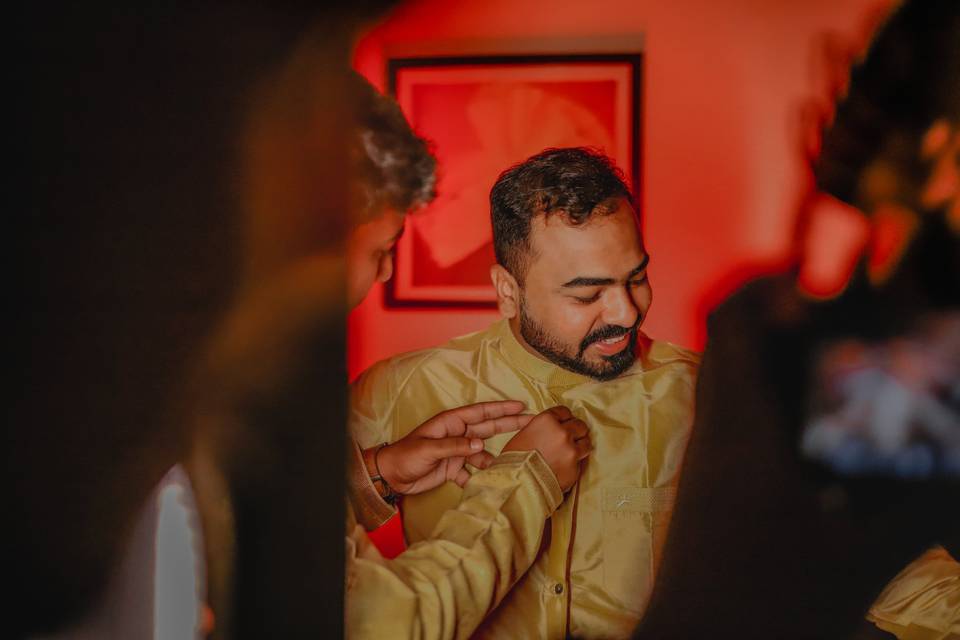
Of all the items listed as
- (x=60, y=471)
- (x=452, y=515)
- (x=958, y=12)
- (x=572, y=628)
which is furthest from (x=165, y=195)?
(x=958, y=12)

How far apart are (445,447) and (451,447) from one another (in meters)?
0.01

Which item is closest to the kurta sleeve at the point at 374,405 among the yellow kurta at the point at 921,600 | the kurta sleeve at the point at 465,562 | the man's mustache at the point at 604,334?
the kurta sleeve at the point at 465,562

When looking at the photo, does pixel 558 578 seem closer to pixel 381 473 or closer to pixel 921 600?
pixel 381 473

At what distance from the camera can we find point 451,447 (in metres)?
1.65

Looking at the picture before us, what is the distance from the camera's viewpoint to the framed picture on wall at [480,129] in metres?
1.69

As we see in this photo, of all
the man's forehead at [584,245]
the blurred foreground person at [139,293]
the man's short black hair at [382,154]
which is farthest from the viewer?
the man's short black hair at [382,154]

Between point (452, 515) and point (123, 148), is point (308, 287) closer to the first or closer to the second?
point (123, 148)

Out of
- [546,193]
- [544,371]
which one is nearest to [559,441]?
[544,371]

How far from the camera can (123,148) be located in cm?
155

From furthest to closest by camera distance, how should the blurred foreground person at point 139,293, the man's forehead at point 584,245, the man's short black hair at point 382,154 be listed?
the man's short black hair at point 382,154 → the man's forehead at point 584,245 → the blurred foreground person at point 139,293

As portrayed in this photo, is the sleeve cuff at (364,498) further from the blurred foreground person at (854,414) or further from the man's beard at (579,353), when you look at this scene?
the blurred foreground person at (854,414)

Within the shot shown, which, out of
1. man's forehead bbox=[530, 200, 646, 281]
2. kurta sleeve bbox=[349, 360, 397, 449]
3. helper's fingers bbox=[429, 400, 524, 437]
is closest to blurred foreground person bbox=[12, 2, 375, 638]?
kurta sleeve bbox=[349, 360, 397, 449]

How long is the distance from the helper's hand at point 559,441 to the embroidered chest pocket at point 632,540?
104mm

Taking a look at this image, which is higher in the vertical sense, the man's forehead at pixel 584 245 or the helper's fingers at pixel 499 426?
the man's forehead at pixel 584 245
